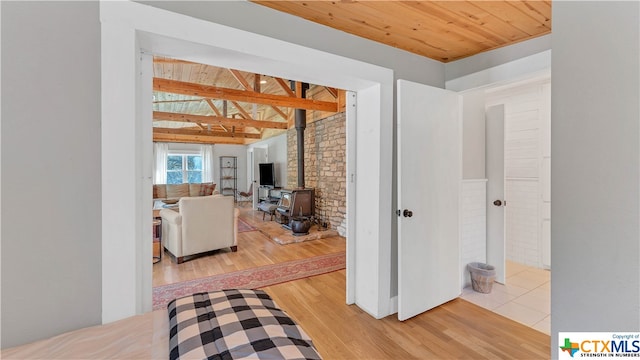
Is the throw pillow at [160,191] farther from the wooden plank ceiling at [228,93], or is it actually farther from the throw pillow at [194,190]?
the wooden plank ceiling at [228,93]

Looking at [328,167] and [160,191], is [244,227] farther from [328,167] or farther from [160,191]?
[160,191]

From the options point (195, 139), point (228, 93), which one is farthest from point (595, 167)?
point (195, 139)

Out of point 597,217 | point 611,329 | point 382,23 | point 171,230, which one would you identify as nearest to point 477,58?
point 382,23

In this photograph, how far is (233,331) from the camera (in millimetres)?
937

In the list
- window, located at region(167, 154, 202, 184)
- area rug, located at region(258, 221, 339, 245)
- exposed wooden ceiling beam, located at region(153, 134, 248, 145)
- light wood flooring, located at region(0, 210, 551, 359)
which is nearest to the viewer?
light wood flooring, located at region(0, 210, 551, 359)

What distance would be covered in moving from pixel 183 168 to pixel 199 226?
281 inches

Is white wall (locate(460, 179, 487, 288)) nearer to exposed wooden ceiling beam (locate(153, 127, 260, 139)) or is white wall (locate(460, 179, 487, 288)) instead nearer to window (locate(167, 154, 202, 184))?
exposed wooden ceiling beam (locate(153, 127, 260, 139))

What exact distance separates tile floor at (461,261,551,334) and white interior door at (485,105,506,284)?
201 millimetres

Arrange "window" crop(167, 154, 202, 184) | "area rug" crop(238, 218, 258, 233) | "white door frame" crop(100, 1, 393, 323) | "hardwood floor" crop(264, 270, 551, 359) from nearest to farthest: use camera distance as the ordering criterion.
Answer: "white door frame" crop(100, 1, 393, 323) → "hardwood floor" crop(264, 270, 551, 359) → "area rug" crop(238, 218, 258, 233) → "window" crop(167, 154, 202, 184)

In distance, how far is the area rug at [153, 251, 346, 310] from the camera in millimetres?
2646

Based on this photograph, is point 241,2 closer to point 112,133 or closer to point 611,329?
point 112,133

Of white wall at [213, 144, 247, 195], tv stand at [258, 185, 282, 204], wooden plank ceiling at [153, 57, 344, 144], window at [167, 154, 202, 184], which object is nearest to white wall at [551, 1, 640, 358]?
wooden plank ceiling at [153, 57, 344, 144]

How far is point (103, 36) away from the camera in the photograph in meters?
1.20

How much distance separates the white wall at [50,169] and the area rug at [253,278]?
145 centimetres
